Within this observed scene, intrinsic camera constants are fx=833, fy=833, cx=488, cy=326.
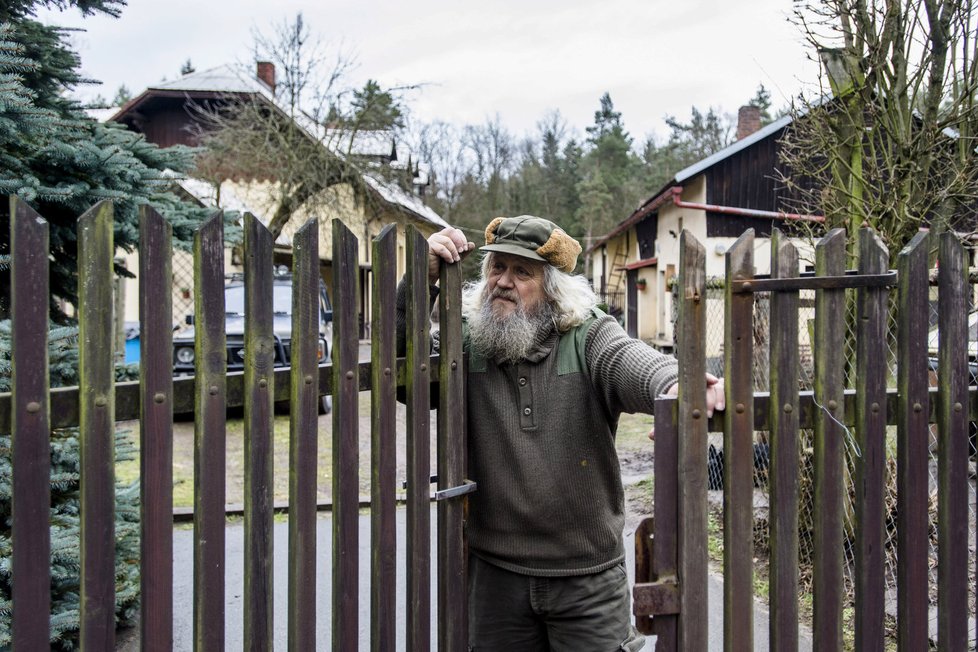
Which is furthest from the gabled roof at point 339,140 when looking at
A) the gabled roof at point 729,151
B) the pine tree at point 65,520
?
the pine tree at point 65,520

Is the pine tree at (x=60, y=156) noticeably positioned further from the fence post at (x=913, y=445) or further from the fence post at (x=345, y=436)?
the fence post at (x=913, y=445)

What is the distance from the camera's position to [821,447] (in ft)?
7.50

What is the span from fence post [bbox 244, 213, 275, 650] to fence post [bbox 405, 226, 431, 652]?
459mm

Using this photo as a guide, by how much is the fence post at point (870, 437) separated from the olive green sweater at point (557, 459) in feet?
1.98

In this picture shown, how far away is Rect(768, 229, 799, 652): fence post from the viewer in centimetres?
219

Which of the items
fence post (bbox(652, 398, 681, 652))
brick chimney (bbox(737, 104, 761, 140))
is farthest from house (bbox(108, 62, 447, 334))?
fence post (bbox(652, 398, 681, 652))

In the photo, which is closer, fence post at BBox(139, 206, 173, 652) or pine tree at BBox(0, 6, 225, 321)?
fence post at BBox(139, 206, 173, 652)

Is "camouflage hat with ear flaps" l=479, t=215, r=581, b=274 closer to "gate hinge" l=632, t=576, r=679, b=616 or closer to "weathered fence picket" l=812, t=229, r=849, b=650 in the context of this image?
"weathered fence picket" l=812, t=229, r=849, b=650

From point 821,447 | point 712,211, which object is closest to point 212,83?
point 712,211

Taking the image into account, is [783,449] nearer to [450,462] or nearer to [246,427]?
[450,462]

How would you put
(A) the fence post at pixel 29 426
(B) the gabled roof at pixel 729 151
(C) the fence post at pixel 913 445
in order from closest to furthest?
(A) the fence post at pixel 29 426
(C) the fence post at pixel 913 445
(B) the gabled roof at pixel 729 151

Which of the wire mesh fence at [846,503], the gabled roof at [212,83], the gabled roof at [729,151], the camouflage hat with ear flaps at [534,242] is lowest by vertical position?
the wire mesh fence at [846,503]

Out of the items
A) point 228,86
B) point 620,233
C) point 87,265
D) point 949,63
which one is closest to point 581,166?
point 620,233

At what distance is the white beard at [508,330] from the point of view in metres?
2.58
